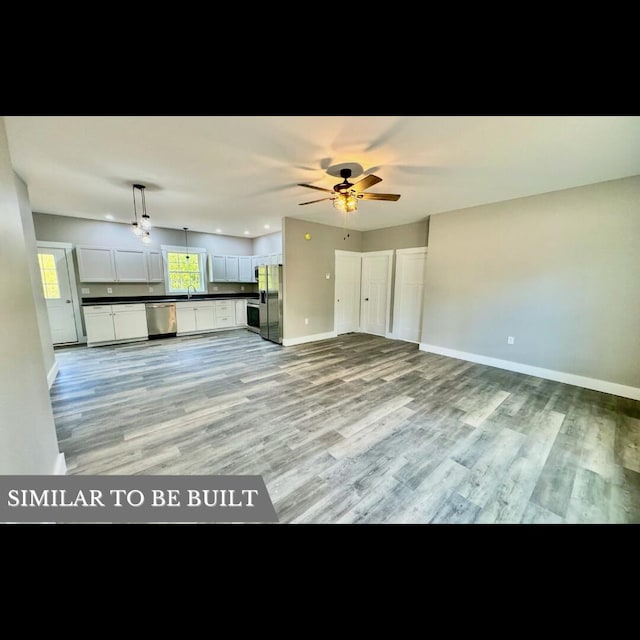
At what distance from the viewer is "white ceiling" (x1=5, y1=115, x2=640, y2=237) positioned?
1884 mm

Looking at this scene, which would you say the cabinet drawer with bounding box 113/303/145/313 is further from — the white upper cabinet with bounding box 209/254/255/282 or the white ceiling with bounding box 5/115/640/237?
the white ceiling with bounding box 5/115/640/237

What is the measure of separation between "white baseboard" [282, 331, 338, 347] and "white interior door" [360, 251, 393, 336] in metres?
0.99

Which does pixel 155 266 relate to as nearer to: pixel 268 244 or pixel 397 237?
pixel 268 244

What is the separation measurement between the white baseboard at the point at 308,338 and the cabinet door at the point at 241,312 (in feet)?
7.63

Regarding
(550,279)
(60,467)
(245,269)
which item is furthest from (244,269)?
(550,279)

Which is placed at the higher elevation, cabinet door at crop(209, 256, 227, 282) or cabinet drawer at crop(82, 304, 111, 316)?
cabinet door at crop(209, 256, 227, 282)

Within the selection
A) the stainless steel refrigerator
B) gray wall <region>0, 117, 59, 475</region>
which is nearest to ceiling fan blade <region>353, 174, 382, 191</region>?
gray wall <region>0, 117, 59, 475</region>

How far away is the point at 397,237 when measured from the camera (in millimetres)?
5543

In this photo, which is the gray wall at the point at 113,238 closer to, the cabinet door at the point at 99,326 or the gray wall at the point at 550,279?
the cabinet door at the point at 99,326

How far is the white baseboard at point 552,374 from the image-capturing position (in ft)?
9.97
